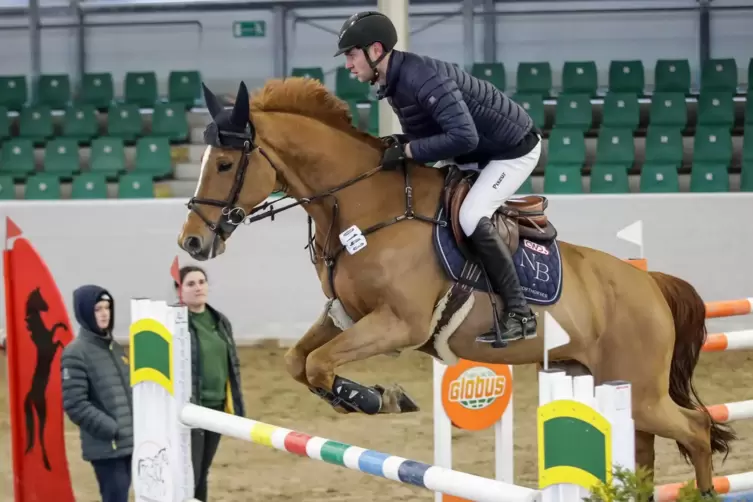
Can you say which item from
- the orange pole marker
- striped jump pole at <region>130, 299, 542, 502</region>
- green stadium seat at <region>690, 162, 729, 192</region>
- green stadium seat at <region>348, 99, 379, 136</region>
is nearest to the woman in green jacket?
striped jump pole at <region>130, 299, 542, 502</region>

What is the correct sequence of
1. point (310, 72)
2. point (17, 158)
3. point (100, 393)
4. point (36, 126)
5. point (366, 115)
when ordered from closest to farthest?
point (100, 393) → point (17, 158) → point (366, 115) → point (36, 126) → point (310, 72)

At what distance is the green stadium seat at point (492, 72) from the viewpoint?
1045 cm

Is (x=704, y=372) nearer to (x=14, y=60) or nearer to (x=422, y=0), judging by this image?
(x=422, y=0)

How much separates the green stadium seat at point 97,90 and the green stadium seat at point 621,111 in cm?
530

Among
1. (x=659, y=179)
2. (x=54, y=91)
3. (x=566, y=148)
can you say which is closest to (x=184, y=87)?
(x=54, y=91)

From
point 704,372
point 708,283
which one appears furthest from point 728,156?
point 704,372

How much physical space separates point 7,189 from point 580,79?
5817 millimetres

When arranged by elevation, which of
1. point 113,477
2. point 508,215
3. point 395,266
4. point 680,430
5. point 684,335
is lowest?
point 113,477

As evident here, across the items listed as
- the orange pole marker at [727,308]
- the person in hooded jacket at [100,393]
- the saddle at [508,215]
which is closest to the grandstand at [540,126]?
the orange pole marker at [727,308]

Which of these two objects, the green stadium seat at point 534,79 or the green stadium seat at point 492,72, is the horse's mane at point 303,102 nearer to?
the green stadium seat at point 492,72

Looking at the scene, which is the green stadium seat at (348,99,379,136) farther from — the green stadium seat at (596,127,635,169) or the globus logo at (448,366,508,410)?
the globus logo at (448,366,508,410)

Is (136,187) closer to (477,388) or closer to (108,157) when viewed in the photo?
(108,157)

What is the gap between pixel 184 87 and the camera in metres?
11.1

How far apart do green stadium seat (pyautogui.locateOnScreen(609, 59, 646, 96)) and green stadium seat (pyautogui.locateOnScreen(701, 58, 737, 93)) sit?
0.63 metres
